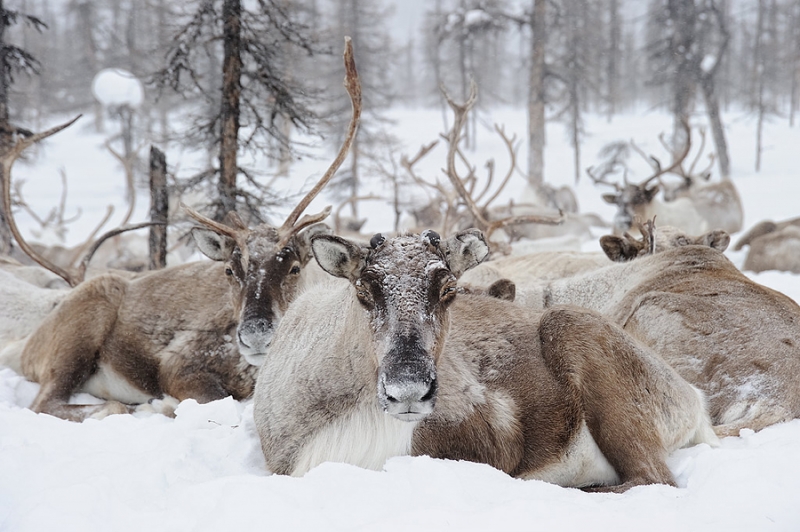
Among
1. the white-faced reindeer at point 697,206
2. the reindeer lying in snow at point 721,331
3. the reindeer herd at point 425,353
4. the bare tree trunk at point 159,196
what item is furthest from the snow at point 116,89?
the reindeer lying in snow at point 721,331

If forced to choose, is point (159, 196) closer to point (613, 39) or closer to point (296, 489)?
point (296, 489)

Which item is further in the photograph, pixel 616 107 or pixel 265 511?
pixel 616 107

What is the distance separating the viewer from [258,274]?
14.5 ft

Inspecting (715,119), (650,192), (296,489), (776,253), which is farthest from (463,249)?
(715,119)

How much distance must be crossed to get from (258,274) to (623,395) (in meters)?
2.54

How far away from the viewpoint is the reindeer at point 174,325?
453 centimetres

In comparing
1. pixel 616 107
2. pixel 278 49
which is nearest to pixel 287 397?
pixel 278 49

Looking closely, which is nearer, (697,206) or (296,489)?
(296,489)

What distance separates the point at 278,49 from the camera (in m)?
7.30

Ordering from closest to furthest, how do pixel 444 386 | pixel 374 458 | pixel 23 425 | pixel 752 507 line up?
pixel 752 507 → pixel 374 458 → pixel 444 386 → pixel 23 425

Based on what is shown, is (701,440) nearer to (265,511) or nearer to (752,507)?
(752,507)

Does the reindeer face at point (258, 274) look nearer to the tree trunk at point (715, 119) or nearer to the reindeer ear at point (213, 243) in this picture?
the reindeer ear at point (213, 243)

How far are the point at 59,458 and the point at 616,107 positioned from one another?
2096 inches

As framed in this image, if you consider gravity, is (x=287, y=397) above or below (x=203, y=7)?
below
